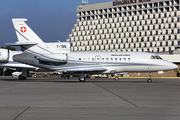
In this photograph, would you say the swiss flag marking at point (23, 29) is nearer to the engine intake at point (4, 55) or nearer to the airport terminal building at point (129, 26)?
the engine intake at point (4, 55)

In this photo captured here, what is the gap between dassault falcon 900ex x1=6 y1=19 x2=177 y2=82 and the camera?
1211 inches

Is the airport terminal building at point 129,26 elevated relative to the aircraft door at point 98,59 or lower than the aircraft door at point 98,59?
elevated

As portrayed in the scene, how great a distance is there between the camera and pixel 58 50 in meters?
31.8

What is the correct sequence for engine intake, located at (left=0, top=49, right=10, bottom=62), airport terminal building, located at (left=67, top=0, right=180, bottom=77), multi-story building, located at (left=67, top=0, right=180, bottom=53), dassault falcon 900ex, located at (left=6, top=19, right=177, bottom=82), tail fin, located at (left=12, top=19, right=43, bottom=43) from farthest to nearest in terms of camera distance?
multi-story building, located at (left=67, top=0, right=180, bottom=53), airport terminal building, located at (left=67, top=0, right=180, bottom=77), engine intake, located at (left=0, top=49, right=10, bottom=62), tail fin, located at (left=12, top=19, right=43, bottom=43), dassault falcon 900ex, located at (left=6, top=19, right=177, bottom=82)

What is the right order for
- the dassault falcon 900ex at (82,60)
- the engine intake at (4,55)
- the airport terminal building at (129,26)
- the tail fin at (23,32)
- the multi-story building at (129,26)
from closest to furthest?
the dassault falcon 900ex at (82,60)
the tail fin at (23,32)
the engine intake at (4,55)
the airport terminal building at (129,26)
the multi-story building at (129,26)

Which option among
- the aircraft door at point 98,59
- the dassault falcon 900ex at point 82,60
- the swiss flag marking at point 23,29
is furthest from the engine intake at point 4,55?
the aircraft door at point 98,59

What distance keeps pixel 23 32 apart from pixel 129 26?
121 meters

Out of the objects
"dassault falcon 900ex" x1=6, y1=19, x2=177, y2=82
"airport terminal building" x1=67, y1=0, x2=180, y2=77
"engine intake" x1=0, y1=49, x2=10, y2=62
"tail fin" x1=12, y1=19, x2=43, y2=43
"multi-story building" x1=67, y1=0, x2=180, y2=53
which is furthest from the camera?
"multi-story building" x1=67, y1=0, x2=180, y2=53

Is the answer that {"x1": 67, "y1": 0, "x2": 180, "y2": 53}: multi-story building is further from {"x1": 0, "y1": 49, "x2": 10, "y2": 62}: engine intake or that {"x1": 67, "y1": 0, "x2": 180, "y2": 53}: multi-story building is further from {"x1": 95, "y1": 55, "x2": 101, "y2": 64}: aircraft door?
{"x1": 95, "y1": 55, "x2": 101, "y2": 64}: aircraft door

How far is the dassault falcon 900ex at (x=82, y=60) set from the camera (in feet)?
101

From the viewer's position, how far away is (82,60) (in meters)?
31.0

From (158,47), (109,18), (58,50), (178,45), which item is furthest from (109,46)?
(58,50)

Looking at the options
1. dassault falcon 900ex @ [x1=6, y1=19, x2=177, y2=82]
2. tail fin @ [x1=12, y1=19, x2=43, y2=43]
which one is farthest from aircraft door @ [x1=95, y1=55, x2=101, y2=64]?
tail fin @ [x1=12, y1=19, x2=43, y2=43]

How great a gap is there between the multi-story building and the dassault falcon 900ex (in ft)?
351
